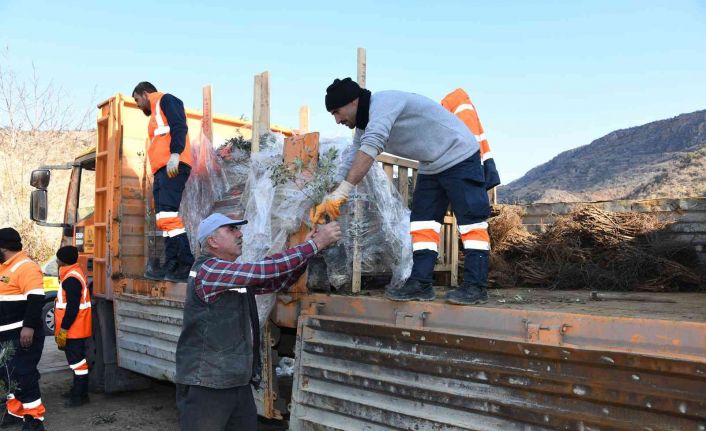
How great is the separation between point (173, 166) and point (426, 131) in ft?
7.54

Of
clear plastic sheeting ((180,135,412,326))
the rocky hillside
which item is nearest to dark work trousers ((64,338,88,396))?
clear plastic sheeting ((180,135,412,326))

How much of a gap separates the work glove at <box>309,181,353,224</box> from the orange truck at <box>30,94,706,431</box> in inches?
17.6

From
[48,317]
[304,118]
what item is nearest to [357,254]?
[304,118]

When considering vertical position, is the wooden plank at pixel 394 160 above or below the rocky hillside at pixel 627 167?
below

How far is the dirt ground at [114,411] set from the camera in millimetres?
4855

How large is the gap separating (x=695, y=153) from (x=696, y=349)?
2140cm

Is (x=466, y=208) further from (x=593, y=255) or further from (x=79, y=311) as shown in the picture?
(x=79, y=311)

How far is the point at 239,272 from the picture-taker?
2.56 metres

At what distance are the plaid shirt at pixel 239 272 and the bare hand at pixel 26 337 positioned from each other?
2.87m

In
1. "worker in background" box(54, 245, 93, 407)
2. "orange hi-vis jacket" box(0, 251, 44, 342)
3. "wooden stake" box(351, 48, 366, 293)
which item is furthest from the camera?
"worker in background" box(54, 245, 93, 407)

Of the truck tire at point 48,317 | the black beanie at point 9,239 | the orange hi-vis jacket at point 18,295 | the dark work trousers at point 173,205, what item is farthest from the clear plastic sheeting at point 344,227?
the truck tire at point 48,317

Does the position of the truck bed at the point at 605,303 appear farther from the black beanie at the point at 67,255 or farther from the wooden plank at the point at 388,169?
the black beanie at the point at 67,255

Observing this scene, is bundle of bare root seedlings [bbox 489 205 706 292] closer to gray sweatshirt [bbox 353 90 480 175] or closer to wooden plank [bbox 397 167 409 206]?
wooden plank [bbox 397 167 409 206]

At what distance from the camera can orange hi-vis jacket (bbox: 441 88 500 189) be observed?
410cm
